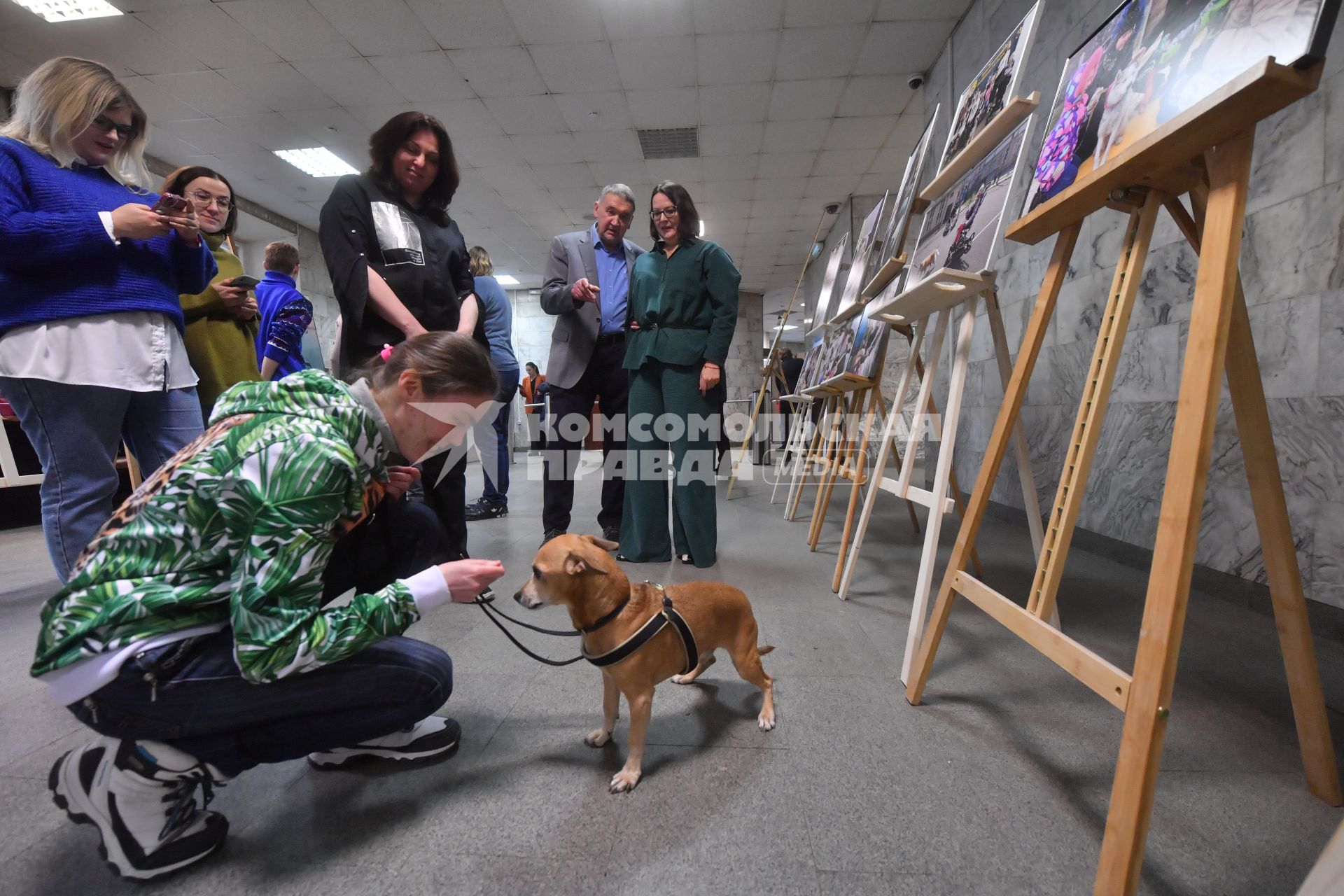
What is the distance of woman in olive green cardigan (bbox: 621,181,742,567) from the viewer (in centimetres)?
226

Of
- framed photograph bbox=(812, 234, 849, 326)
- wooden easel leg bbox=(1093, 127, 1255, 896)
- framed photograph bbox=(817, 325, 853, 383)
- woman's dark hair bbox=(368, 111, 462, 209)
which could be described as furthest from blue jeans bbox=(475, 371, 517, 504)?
wooden easel leg bbox=(1093, 127, 1255, 896)

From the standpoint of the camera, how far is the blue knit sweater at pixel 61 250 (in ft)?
3.79

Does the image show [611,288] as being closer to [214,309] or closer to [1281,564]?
[214,309]

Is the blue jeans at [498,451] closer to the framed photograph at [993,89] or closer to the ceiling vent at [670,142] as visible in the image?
the framed photograph at [993,89]

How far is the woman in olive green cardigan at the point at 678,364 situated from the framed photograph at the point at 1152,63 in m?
1.25

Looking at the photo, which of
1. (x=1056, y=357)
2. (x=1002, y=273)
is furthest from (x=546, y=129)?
(x=1056, y=357)

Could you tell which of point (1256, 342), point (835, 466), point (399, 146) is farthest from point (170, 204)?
point (1256, 342)

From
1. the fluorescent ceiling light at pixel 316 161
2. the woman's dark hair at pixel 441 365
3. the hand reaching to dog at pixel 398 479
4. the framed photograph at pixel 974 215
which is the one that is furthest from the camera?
the fluorescent ceiling light at pixel 316 161

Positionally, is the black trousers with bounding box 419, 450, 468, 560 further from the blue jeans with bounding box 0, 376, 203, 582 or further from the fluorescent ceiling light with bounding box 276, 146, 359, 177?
the fluorescent ceiling light with bounding box 276, 146, 359, 177

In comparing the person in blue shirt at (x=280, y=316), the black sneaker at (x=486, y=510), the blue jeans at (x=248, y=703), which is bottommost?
the black sneaker at (x=486, y=510)

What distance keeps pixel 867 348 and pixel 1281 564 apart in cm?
175

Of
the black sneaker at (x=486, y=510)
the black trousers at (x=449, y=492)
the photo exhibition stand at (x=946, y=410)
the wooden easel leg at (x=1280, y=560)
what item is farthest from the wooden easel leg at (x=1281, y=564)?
the black sneaker at (x=486, y=510)

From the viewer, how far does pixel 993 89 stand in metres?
1.58

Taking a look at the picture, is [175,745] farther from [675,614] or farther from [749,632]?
[749,632]
